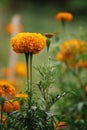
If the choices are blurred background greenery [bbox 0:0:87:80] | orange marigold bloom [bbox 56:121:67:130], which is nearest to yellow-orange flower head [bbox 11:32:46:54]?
orange marigold bloom [bbox 56:121:67:130]

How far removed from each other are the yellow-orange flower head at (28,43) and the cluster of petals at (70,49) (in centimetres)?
122

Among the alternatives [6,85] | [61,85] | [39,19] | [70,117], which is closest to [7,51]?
[39,19]

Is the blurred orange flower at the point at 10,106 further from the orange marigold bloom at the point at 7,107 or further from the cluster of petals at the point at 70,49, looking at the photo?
the cluster of petals at the point at 70,49

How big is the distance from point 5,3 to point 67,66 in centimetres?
893

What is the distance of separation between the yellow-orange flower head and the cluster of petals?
1.22m

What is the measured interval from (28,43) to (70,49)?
132cm

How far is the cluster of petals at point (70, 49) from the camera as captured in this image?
342 centimetres

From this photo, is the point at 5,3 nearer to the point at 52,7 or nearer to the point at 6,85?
the point at 52,7

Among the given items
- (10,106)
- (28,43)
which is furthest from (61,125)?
(28,43)

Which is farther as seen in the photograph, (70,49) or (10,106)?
(70,49)

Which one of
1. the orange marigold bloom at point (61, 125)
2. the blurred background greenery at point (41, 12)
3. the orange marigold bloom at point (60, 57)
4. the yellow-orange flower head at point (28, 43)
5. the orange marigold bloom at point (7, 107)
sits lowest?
the orange marigold bloom at point (61, 125)

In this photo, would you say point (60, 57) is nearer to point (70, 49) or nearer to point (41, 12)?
point (70, 49)

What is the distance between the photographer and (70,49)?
3.47m

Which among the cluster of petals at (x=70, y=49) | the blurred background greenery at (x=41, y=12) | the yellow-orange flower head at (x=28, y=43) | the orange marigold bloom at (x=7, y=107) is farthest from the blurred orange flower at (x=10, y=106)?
the blurred background greenery at (x=41, y=12)
